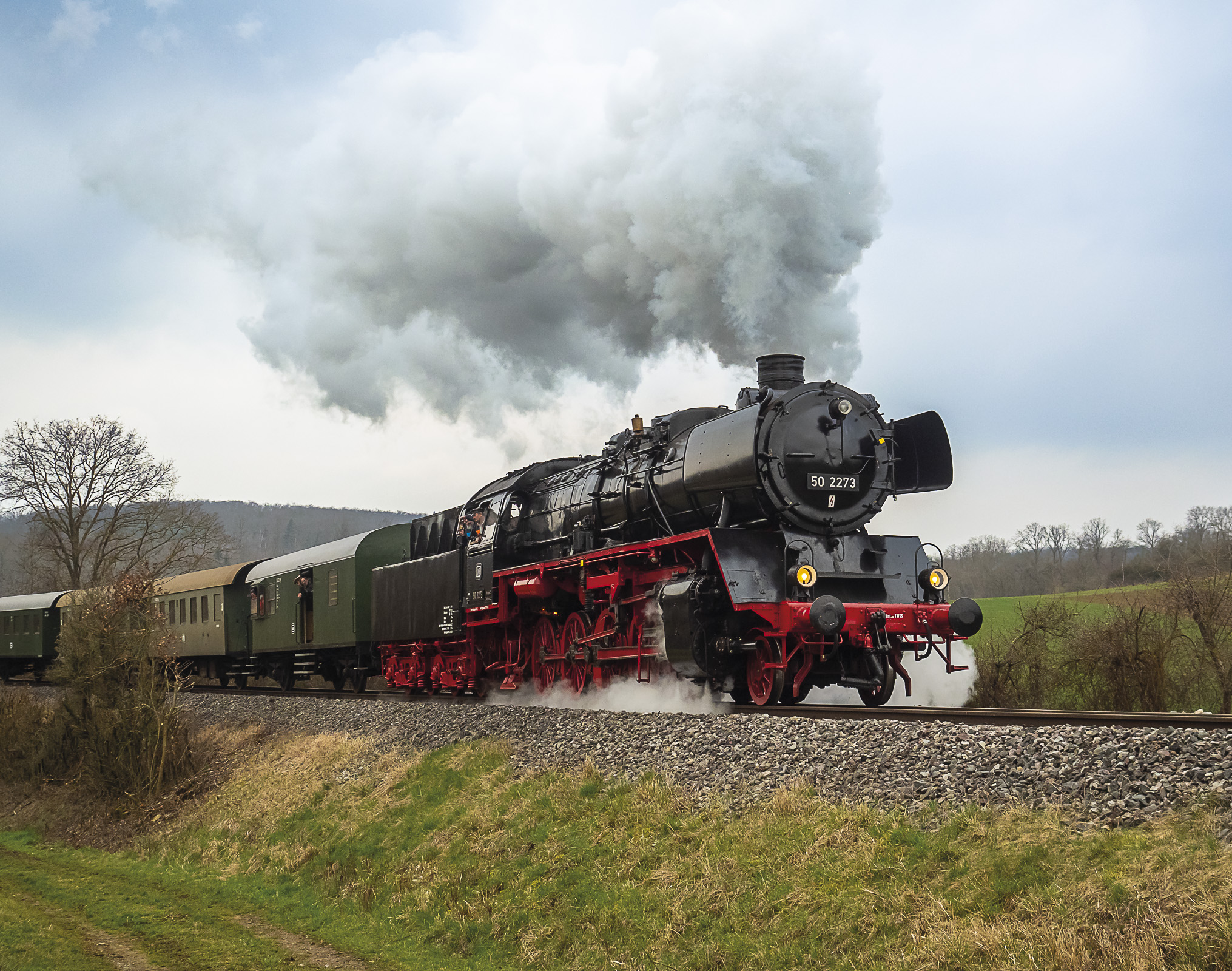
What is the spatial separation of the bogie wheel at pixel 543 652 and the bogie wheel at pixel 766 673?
4.33 metres

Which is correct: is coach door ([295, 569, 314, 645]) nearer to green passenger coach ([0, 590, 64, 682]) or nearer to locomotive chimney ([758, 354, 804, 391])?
green passenger coach ([0, 590, 64, 682])

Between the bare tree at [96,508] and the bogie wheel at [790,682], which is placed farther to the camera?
the bare tree at [96,508]

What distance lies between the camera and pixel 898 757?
7.56 metres

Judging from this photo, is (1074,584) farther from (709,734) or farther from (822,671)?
(709,734)

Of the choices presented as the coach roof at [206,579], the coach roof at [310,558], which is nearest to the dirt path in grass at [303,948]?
the coach roof at [310,558]

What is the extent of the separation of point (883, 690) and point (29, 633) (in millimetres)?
31949

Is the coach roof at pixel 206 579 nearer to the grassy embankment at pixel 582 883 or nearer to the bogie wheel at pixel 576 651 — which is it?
the grassy embankment at pixel 582 883

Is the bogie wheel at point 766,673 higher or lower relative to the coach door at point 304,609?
lower

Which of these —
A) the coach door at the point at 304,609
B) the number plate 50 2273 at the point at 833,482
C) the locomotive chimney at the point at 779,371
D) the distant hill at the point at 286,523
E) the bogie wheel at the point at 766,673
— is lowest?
the bogie wheel at the point at 766,673

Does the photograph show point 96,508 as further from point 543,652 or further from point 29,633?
point 543,652

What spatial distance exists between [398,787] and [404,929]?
319 centimetres

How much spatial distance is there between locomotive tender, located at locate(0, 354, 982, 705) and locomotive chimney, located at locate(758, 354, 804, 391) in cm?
2

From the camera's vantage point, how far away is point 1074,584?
121ft

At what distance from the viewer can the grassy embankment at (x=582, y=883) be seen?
5.30 meters
